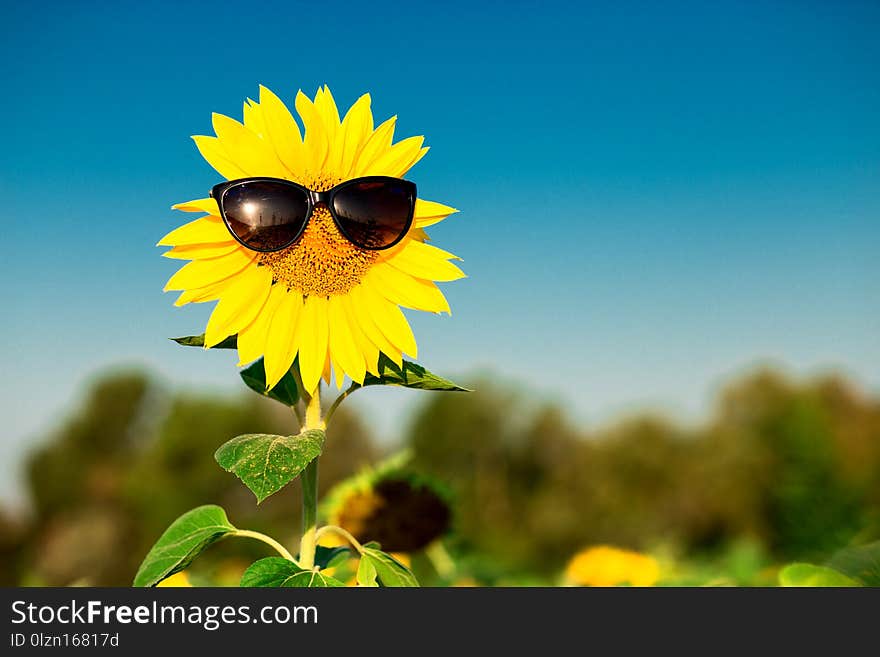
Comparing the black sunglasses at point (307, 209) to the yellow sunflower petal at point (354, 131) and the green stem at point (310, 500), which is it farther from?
the green stem at point (310, 500)

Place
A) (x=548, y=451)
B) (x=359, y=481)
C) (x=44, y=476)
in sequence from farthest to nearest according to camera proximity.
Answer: (x=548, y=451) < (x=44, y=476) < (x=359, y=481)

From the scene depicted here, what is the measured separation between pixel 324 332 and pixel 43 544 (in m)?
12.4

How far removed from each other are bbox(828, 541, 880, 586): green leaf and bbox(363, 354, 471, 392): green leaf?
421 mm

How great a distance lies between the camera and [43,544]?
11188 millimetres

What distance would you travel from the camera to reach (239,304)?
69 cm

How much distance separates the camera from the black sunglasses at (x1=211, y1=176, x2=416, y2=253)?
67 centimetres

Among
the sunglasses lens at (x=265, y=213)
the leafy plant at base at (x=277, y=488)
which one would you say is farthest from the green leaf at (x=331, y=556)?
the sunglasses lens at (x=265, y=213)

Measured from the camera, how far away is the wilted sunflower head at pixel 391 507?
1143 mm

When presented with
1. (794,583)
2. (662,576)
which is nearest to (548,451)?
(662,576)

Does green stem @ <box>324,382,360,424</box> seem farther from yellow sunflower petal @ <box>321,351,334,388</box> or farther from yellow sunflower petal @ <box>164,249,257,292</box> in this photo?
yellow sunflower petal @ <box>164,249,257,292</box>

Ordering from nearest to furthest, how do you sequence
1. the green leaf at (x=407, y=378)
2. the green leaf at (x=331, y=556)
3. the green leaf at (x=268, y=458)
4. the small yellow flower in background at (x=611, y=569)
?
the green leaf at (x=268, y=458) < the green leaf at (x=407, y=378) < the green leaf at (x=331, y=556) < the small yellow flower in background at (x=611, y=569)

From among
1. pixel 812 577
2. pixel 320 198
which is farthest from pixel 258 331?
pixel 812 577

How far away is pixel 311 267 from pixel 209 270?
0.09m
